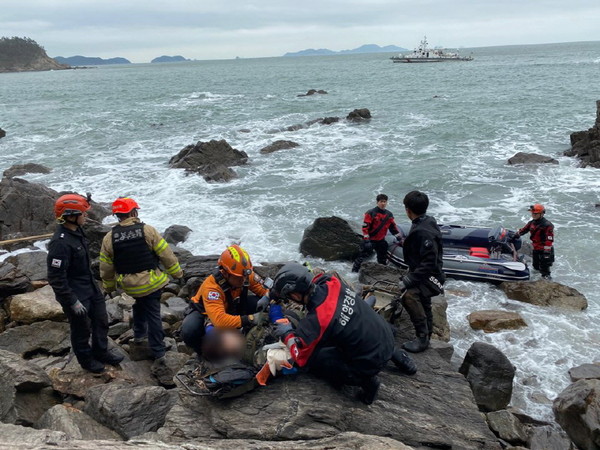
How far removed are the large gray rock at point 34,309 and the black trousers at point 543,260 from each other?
10200 mm

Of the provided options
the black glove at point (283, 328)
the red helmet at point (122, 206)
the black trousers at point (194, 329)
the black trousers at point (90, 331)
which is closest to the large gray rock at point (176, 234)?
the black trousers at point (90, 331)

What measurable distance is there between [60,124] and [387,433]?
39.8m

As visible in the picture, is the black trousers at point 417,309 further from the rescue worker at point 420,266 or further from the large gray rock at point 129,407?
the large gray rock at point 129,407

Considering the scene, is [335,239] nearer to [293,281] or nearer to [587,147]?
[293,281]

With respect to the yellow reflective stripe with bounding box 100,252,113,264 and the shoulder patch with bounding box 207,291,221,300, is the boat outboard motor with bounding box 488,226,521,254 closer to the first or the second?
the shoulder patch with bounding box 207,291,221,300

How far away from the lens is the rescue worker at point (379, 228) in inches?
414

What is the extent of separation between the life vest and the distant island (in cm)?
20463

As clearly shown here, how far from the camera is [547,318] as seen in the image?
9.27m

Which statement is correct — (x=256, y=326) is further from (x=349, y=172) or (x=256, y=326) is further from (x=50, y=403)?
(x=349, y=172)

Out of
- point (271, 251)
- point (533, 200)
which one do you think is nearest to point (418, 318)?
point (271, 251)

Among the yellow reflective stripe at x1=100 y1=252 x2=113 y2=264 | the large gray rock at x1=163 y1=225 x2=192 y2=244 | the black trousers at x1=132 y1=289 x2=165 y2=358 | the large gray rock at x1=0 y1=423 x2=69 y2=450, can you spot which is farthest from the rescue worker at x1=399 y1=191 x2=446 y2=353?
the large gray rock at x1=163 y1=225 x2=192 y2=244

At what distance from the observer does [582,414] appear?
5.80 metres

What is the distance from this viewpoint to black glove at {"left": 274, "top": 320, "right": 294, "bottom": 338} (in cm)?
439

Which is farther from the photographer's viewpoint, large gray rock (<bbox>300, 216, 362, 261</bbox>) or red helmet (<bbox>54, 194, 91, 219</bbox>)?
large gray rock (<bbox>300, 216, 362, 261</bbox>)
